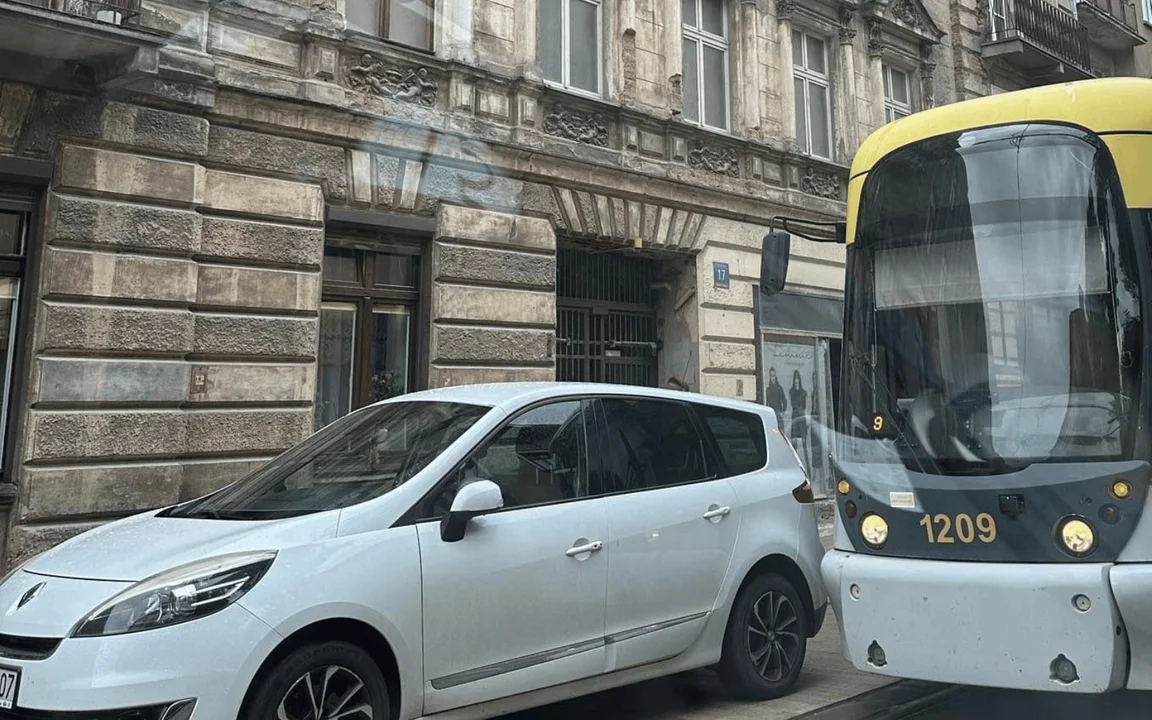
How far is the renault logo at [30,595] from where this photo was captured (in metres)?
3.39

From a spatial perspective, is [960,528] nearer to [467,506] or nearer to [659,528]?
[659,528]

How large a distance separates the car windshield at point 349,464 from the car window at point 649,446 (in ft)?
2.62

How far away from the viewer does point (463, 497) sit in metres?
3.70

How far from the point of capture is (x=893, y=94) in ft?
52.0

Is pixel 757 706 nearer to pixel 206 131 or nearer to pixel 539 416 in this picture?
pixel 539 416

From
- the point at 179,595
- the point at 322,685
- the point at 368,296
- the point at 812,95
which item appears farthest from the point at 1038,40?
the point at 179,595

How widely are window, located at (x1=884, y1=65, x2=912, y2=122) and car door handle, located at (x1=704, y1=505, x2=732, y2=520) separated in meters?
12.5

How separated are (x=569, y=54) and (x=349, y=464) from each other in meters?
8.36

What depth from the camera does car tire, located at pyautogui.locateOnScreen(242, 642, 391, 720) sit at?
325 cm

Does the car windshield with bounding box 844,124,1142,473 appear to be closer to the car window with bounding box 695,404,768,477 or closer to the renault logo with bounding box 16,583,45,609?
the car window with bounding box 695,404,768,477

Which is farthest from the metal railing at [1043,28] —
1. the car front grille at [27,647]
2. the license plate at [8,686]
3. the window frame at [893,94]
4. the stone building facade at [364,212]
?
the license plate at [8,686]

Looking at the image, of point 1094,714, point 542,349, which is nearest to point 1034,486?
point 1094,714

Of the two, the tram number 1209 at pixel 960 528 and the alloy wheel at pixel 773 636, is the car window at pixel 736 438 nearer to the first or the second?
the alloy wheel at pixel 773 636

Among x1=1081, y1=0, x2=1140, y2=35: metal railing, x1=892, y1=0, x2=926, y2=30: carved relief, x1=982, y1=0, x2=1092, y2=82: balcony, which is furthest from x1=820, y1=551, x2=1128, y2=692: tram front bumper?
x1=1081, y1=0, x2=1140, y2=35: metal railing
